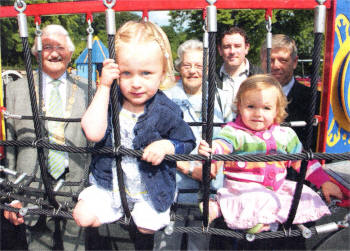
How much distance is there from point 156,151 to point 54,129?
1.11 meters

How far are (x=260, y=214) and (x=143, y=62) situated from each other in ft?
2.31

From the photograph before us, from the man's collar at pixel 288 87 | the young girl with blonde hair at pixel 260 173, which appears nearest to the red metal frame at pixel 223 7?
the man's collar at pixel 288 87

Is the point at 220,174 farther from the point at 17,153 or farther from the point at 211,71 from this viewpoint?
the point at 17,153

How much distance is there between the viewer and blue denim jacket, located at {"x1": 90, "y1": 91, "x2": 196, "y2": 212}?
3.80 ft

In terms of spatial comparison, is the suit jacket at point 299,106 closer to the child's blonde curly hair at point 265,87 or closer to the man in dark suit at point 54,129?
the child's blonde curly hair at point 265,87

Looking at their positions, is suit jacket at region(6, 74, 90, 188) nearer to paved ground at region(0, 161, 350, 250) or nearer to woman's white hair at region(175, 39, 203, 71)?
paved ground at region(0, 161, 350, 250)

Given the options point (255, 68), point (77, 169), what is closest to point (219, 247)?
point (77, 169)

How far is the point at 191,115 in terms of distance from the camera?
2023 mm

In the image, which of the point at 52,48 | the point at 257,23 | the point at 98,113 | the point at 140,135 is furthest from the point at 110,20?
the point at 257,23

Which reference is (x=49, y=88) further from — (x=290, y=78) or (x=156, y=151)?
(x=290, y=78)

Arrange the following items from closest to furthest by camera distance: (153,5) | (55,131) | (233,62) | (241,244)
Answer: (241,244) < (153,5) < (55,131) < (233,62)

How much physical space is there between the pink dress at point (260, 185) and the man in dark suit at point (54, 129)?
1.02 metres

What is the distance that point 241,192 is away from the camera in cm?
122

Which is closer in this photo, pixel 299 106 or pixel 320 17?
pixel 320 17
